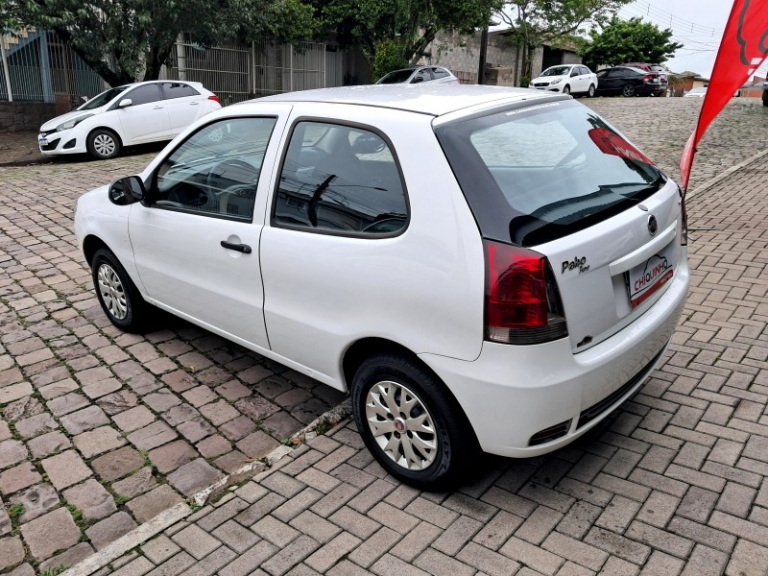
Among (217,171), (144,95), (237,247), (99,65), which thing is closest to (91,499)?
(237,247)

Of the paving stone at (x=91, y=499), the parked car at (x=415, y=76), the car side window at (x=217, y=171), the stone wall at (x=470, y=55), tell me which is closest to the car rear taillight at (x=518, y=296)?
the car side window at (x=217, y=171)

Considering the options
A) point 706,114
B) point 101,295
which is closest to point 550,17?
point 706,114

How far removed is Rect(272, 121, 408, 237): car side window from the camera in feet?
9.45

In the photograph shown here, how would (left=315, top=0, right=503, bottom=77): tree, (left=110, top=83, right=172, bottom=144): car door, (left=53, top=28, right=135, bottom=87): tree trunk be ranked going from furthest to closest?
(left=315, top=0, right=503, bottom=77): tree < (left=53, top=28, right=135, bottom=87): tree trunk < (left=110, top=83, right=172, bottom=144): car door

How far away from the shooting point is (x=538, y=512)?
9.38ft

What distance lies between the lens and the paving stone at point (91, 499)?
3004 millimetres

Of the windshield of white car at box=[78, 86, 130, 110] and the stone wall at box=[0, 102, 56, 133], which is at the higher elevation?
the windshield of white car at box=[78, 86, 130, 110]

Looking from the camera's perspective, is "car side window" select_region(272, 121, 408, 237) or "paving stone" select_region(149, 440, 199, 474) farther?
"paving stone" select_region(149, 440, 199, 474)

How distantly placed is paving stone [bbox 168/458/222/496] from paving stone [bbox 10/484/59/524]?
1.75 feet

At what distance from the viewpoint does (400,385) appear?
2.89m

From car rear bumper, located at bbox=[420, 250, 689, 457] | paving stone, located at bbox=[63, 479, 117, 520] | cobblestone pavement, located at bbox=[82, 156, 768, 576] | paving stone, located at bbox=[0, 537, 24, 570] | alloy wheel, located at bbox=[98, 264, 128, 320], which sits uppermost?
car rear bumper, located at bbox=[420, 250, 689, 457]

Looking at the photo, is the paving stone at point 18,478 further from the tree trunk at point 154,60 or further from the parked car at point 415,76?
the parked car at point 415,76

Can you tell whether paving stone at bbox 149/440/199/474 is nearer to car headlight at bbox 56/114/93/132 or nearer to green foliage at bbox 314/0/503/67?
car headlight at bbox 56/114/93/132

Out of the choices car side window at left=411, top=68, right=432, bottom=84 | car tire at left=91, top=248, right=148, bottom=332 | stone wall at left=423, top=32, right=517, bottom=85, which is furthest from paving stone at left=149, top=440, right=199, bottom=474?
stone wall at left=423, top=32, right=517, bottom=85
